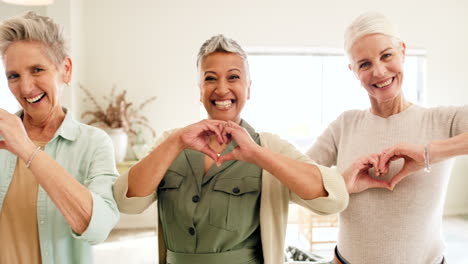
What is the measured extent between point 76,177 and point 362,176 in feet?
3.23

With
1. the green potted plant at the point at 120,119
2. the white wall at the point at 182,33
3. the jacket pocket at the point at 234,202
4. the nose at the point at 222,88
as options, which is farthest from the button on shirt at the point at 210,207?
the white wall at the point at 182,33

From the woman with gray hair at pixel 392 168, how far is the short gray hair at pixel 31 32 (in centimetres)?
104

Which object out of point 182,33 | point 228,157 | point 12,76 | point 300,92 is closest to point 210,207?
point 228,157

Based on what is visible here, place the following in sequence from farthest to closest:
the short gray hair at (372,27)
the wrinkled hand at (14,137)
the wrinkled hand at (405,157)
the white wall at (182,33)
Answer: the white wall at (182,33), the short gray hair at (372,27), the wrinkled hand at (405,157), the wrinkled hand at (14,137)

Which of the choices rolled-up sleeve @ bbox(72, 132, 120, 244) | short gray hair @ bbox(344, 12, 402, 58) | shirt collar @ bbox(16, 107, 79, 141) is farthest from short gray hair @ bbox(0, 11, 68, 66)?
short gray hair @ bbox(344, 12, 402, 58)

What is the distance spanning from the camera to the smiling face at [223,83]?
1328 millimetres

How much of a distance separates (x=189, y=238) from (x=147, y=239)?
12.0ft

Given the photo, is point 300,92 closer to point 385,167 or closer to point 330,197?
point 385,167

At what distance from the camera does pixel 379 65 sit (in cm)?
141

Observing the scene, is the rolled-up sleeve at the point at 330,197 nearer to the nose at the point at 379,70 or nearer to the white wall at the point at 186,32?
the nose at the point at 379,70

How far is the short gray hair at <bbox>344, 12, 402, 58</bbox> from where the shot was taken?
1.39m

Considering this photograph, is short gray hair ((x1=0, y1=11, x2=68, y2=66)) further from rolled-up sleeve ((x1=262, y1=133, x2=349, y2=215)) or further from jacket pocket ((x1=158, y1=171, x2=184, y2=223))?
rolled-up sleeve ((x1=262, y1=133, x2=349, y2=215))

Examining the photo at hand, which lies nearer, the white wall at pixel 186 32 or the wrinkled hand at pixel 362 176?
the wrinkled hand at pixel 362 176

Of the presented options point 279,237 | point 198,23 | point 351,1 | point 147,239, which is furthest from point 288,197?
point 351,1
